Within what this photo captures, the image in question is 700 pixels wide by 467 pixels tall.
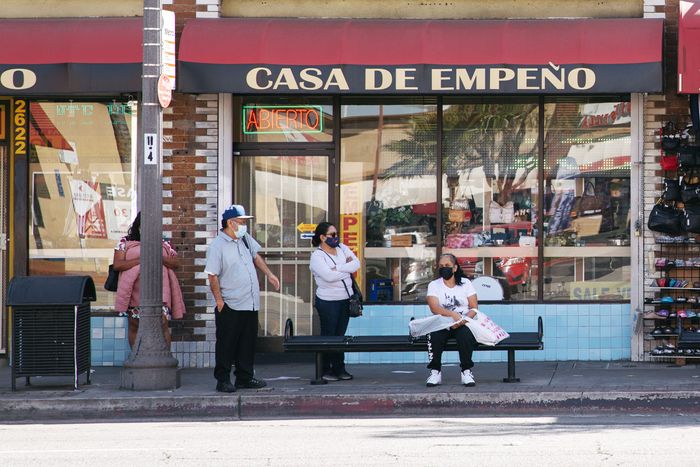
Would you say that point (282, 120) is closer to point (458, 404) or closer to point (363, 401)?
point (363, 401)

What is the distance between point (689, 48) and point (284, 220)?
4983mm

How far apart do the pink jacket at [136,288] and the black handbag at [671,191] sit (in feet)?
18.1

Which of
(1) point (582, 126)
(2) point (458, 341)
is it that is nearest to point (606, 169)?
(1) point (582, 126)

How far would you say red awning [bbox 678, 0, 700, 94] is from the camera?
13.0 metres

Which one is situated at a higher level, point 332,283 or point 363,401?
point 332,283

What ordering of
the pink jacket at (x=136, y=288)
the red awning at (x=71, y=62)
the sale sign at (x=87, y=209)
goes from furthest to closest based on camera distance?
1. the sale sign at (x=87, y=209)
2. the red awning at (x=71, y=62)
3. the pink jacket at (x=136, y=288)

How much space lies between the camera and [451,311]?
12.4m

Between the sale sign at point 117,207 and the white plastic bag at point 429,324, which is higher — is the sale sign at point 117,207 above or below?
above

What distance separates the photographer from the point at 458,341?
40.2 feet

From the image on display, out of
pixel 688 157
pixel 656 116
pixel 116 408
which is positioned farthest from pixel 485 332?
pixel 116 408

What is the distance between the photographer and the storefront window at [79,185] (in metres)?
14.5

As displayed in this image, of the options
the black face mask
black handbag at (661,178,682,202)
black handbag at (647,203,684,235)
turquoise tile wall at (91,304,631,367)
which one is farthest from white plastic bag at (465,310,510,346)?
black handbag at (661,178,682,202)

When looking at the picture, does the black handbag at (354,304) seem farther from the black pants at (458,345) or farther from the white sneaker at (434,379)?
the white sneaker at (434,379)

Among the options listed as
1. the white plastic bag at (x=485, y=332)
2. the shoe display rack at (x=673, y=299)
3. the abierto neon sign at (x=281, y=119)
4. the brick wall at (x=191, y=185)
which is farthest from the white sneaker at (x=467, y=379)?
the abierto neon sign at (x=281, y=119)
